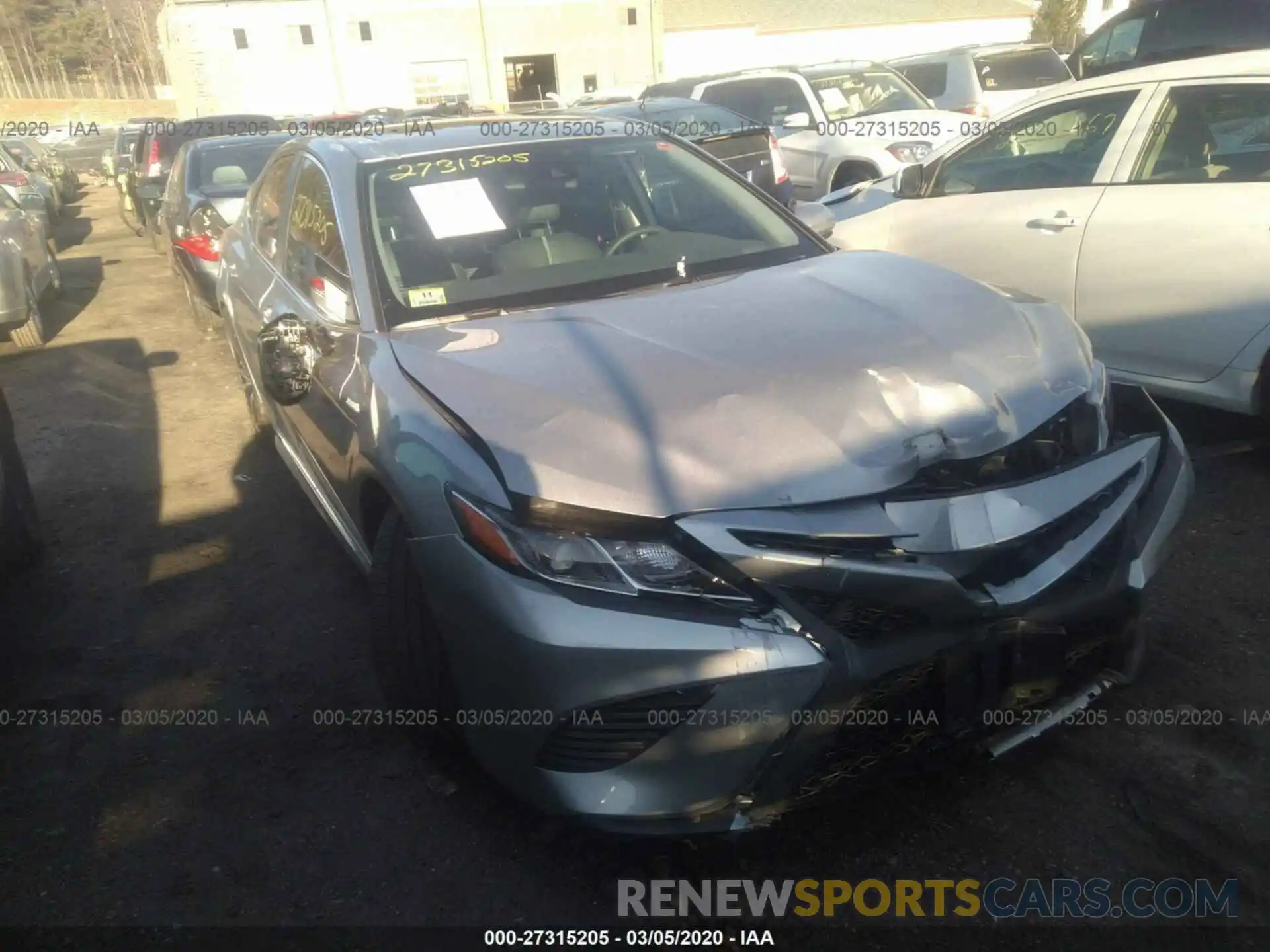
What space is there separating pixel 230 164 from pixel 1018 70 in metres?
9.33

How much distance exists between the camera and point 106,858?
2.66 metres

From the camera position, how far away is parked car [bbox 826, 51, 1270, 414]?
405cm

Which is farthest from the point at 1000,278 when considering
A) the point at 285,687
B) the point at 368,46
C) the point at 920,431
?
the point at 368,46

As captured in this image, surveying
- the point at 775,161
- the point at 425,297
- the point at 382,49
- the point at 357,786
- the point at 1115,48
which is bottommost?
the point at 357,786

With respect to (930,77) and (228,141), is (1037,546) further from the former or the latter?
(930,77)

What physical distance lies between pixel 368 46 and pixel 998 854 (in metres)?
46.4

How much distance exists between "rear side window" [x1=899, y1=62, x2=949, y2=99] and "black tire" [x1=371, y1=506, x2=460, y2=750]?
39.0 ft

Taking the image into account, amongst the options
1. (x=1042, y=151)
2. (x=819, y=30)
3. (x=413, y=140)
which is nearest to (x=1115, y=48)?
(x=1042, y=151)

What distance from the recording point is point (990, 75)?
12.5 metres

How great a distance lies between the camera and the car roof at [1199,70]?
4.17m

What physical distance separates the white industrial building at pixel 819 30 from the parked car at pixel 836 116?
36362mm

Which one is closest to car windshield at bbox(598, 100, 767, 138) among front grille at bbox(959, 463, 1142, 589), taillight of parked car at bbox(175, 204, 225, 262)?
taillight of parked car at bbox(175, 204, 225, 262)

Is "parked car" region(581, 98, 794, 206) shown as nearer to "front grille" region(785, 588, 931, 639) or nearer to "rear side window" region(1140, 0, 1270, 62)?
"front grille" region(785, 588, 931, 639)

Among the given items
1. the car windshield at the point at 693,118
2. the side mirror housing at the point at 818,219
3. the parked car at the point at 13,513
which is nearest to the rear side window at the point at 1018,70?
the car windshield at the point at 693,118
